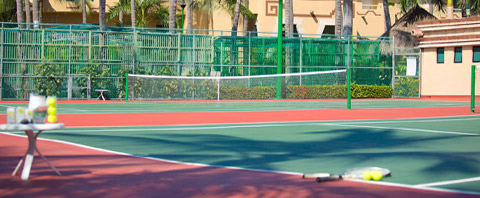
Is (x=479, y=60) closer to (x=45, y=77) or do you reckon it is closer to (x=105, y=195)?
(x=45, y=77)

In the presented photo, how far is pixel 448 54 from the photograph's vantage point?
39.2 m

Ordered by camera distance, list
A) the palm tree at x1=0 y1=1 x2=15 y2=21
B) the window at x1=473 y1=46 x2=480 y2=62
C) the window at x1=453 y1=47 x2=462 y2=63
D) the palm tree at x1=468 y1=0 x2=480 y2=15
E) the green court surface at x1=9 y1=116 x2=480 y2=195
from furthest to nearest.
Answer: the palm tree at x1=0 y1=1 x2=15 y2=21
the palm tree at x1=468 y1=0 x2=480 y2=15
the window at x1=453 y1=47 x2=462 y2=63
the window at x1=473 y1=46 x2=480 y2=62
the green court surface at x1=9 y1=116 x2=480 y2=195

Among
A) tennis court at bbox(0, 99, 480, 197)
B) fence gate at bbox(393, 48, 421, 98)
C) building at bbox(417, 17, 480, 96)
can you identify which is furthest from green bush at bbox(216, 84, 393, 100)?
tennis court at bbox(0, 99, 480, 197)

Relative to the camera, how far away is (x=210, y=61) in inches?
1372

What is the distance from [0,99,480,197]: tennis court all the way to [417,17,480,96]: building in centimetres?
2371

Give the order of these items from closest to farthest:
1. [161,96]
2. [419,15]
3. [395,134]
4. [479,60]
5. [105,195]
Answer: [105,195]
[395,134]
[161,96]
[479,60]
[419,15]

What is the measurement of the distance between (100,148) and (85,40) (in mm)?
→ 23123

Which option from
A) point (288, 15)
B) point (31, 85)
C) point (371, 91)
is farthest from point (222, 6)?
point (31, 85)

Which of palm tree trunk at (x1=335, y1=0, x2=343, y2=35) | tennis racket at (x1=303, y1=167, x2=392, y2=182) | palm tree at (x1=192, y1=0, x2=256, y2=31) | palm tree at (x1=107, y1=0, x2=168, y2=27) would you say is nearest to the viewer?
tennis racket at (x1=303, y1=167, x2=392, y2=182)

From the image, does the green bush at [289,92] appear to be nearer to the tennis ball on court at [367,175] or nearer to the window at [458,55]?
Answer: the window at [458,55]

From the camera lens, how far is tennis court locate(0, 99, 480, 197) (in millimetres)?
6652

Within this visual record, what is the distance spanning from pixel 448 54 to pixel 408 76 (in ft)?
9.62

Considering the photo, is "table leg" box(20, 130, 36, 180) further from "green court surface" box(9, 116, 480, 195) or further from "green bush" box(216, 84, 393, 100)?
"green bush" box(216, 84, 393, 100)

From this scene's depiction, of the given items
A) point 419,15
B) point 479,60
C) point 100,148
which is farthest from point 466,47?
point 100,148
